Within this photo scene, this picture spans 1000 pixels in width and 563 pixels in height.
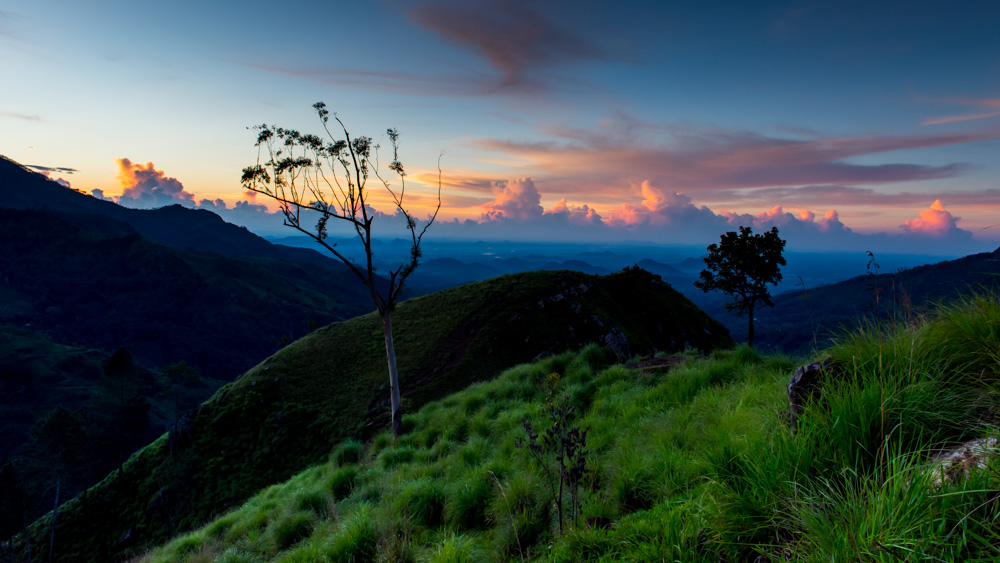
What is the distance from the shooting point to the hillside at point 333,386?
34.7 m

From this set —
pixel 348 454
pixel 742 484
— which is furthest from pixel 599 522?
pixel 348 454

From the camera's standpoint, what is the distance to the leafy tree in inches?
1495

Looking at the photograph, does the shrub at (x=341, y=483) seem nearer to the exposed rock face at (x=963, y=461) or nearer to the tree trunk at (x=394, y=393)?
the tree trunk at (x=394, y=393)

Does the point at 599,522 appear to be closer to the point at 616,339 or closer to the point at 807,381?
the point at 807,381

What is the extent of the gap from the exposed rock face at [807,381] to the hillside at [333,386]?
83.2 ft

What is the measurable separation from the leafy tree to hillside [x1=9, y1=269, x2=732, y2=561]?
5869 mm

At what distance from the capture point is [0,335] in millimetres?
153500

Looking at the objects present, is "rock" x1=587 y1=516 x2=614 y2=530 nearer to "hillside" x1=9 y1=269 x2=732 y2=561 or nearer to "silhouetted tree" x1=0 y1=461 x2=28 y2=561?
"hillside" x1=9 y1=269 x2=732 y2=561

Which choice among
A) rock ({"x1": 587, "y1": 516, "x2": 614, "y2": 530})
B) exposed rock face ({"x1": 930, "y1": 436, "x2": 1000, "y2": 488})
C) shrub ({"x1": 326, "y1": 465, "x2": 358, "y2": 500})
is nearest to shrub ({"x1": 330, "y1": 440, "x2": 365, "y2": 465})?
shrub ({"x1": 326, "y1": 465, "x2": 358, "y2": 500})

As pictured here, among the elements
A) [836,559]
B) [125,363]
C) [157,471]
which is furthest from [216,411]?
[836,559]

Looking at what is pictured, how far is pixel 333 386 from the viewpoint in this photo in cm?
4188

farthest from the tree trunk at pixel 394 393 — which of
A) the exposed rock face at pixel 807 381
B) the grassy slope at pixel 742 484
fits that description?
the exposed rock face at pixel 807 381

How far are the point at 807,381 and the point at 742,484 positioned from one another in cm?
155

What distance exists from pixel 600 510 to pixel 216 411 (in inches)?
1965
